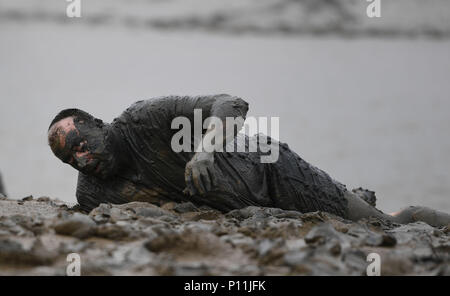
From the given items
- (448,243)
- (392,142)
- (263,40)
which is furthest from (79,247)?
(263,40)

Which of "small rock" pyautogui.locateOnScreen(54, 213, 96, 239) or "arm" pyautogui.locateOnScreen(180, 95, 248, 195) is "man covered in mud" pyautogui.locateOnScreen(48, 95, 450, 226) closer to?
"arm" pyautogui.locateOnScreen(180, 95, 248, 195)

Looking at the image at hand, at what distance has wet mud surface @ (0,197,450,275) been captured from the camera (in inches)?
58.5

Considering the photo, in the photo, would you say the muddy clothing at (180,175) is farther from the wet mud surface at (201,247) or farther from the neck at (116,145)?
the wet mud surface at (201,247)

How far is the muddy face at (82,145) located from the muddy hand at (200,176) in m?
0.48

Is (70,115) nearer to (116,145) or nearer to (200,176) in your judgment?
(116,145)

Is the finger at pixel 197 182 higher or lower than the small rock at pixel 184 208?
higher

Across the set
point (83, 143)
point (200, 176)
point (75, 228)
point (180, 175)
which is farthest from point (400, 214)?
point (75, 228)

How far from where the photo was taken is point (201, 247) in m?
1.60

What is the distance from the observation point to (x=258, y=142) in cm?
252

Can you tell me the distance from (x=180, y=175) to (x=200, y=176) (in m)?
0.46

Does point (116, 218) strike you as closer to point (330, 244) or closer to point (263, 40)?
point (330, 244)

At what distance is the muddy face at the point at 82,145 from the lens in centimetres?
229

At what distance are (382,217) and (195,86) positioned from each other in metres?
6.52

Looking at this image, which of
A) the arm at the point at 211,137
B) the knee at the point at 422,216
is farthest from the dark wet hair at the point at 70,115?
the knee at the point at 422,216
